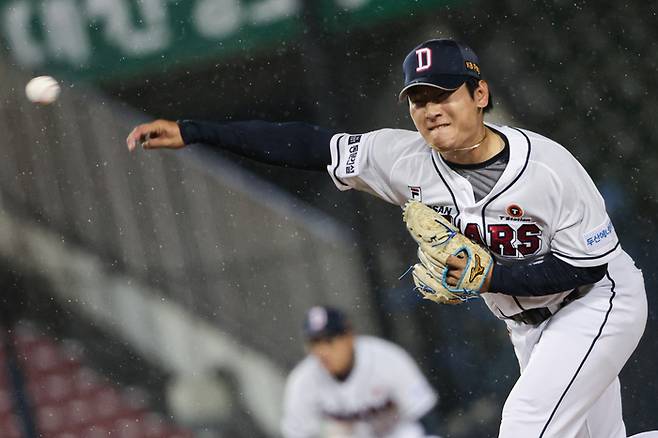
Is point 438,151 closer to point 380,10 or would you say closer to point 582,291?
point 582,291

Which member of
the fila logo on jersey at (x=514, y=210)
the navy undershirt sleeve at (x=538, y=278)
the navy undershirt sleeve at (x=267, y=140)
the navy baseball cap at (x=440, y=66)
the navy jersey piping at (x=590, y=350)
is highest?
the navy baseball cap at (x=440, y=66)

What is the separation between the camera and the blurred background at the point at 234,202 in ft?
9.82

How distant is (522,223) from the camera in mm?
1831

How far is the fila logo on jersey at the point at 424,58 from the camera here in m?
1.80

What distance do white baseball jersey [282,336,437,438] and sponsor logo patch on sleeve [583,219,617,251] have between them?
1.36m

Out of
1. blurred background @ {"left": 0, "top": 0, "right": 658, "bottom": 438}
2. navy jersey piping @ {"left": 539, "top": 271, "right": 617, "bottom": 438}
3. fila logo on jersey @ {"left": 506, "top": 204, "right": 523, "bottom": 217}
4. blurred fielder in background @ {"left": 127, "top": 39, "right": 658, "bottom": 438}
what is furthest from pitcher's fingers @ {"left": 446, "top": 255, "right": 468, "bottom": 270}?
blurred background @ {"left": 0, "top": 0, "right": 658, "bottom": 438}

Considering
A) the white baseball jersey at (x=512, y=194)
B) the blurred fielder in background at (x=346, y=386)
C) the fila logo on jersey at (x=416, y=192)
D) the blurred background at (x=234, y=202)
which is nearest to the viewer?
the white baseball jersey at (x=512, y=194)

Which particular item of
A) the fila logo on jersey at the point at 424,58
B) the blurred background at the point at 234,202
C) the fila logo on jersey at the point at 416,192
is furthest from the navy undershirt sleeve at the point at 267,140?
the blurred background at the point at 234,202

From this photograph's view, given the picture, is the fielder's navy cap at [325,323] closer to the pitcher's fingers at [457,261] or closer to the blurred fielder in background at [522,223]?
the blurred fielder in background at [522,223]

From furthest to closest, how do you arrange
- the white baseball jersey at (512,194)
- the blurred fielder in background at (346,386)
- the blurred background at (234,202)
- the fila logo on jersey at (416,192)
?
the blurred fielder in background at (346,386) < the blurred background at (234,202) < the fila logo on jersey at (416,192) < the white baseball jersey at (512,194)

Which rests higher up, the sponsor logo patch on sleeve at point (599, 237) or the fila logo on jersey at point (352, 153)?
the fila logo on jersey at point (352, 153)

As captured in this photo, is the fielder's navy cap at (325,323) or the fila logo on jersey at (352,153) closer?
the fila logo on jersey at (352,153)

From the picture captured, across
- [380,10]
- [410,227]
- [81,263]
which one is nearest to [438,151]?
[410,227]

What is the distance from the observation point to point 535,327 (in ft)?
6.35
